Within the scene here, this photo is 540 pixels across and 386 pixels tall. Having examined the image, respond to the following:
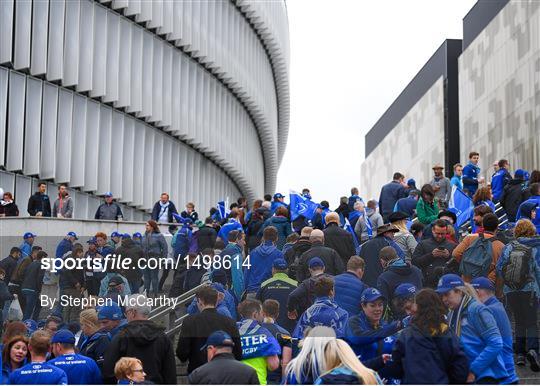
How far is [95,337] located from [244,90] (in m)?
42.0

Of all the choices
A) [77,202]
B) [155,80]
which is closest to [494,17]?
[155,80]

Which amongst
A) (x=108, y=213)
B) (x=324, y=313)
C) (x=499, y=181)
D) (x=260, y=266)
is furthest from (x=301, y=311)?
(x=108, y=213)

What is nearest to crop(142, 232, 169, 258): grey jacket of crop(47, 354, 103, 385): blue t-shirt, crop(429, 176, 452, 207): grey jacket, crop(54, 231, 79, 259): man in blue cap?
crop(54, 231, 79, 259): man in blue cap

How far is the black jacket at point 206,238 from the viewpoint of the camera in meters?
18.2

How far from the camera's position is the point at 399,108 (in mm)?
71812

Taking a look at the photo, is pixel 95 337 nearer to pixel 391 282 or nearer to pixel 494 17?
pixel 391 282

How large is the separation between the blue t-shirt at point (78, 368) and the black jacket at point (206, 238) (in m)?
6.69

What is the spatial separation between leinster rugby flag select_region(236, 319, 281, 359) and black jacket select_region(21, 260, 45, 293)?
421 cm

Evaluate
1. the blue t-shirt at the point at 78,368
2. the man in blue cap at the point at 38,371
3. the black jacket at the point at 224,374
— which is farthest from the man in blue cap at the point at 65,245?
the black jacket at the point at 224,374

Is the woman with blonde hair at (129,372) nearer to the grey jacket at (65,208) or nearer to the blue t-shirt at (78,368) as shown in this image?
the blue t-shirt at (78,368)

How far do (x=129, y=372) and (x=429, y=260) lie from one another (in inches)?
196

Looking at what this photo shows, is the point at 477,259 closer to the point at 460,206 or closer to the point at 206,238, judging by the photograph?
the point at 206,238

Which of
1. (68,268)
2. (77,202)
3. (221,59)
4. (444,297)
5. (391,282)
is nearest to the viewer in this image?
(444,297)

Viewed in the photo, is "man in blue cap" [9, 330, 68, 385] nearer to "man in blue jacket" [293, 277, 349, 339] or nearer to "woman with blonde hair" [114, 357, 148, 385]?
"woman with blonde hair" [114, 357, 148, 385]
